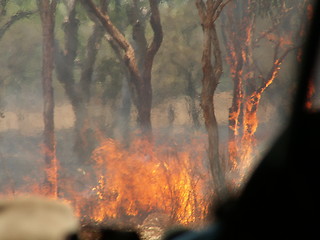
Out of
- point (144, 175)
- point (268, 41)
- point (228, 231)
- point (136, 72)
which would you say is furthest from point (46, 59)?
point (228, 231)

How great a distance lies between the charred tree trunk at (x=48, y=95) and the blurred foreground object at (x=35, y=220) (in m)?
23.7

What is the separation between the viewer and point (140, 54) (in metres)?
23.5

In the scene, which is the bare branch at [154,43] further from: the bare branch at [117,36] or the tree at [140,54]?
the bare branch at [117,36]

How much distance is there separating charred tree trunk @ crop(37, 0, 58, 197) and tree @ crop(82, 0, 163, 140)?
1.26 meters

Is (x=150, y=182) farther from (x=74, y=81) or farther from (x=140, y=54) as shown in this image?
(x=74, y=81)

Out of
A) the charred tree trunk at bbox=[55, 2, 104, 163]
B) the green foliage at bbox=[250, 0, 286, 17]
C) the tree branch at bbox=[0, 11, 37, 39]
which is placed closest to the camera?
the green foliage at bbox=[250, 0, 286, 17]

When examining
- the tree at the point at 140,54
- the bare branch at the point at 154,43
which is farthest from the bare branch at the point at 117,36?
the bare branch at the point at 154,43

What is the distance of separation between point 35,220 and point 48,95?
2404 centimetres

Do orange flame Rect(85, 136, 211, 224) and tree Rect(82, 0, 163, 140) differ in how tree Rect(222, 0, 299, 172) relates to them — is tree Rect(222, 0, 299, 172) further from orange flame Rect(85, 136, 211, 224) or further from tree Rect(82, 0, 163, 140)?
tree Rect(82, 0, 163, 140)

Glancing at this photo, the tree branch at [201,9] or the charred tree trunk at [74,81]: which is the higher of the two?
the charred tree trunk at [74,81]

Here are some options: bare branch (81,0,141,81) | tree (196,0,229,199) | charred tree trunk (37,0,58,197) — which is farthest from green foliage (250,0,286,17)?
charred tree trunk (37,0,58,197)

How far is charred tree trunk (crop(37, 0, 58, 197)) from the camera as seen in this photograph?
79.9 ft

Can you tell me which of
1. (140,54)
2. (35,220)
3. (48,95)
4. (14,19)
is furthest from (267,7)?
(35,220)

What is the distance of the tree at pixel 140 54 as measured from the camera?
77.0 ft
